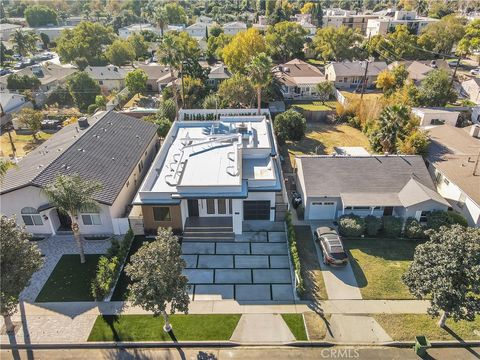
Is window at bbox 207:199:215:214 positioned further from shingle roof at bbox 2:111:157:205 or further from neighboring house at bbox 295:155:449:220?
neighboring house at bbox 295:155:449:220

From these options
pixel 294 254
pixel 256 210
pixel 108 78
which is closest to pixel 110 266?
pixel 256 210

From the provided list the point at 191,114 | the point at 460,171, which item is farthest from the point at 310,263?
the point at 191,114

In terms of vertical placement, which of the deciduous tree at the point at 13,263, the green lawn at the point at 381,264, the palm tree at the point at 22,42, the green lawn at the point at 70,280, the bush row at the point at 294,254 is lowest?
the green lawn at the point at 381,264

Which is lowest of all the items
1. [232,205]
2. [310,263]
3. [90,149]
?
[310,263]

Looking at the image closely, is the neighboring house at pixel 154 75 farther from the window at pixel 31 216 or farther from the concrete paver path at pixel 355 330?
the concrete paver path at pixel 355 330

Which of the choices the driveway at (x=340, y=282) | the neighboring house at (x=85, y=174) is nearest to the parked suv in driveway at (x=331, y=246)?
the driveway at (x=340, y=282)

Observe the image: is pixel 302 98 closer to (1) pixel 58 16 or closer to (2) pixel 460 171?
(2) pixel 460 171
